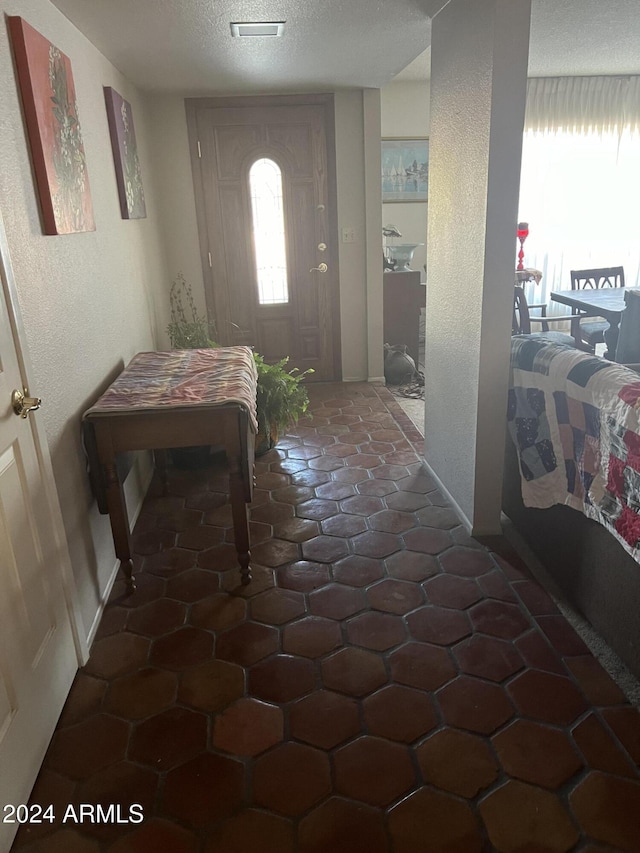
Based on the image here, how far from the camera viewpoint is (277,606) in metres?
2.20

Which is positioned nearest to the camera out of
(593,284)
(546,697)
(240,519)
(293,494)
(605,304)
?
(546,697)

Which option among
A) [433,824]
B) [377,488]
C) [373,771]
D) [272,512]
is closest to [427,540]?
[377,488]

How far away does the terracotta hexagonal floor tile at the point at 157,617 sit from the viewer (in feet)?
6.88

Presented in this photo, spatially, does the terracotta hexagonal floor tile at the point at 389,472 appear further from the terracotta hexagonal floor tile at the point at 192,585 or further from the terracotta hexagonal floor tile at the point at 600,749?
the terracotta hexagonal floor tile at the point at 600,749

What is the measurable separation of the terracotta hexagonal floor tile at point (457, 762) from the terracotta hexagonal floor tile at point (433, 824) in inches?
1.7

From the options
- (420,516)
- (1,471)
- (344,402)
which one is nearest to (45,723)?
(1,471)

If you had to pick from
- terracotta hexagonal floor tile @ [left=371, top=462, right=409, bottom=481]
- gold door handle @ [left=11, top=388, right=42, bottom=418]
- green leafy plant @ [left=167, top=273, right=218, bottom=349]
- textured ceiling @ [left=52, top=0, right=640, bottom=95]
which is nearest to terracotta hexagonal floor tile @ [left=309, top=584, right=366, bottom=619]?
terracotta hexagonal floor tile @ [left=371, top=462, right=409, bottom=481]

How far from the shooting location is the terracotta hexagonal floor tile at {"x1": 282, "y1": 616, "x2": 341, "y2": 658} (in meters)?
1.97

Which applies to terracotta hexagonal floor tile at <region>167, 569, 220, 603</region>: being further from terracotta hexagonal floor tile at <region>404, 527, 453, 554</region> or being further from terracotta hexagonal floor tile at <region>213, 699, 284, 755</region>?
terracotta hexagonal floor tile at <region>404, 527, 453, 554</region>

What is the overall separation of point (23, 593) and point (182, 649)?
643mm

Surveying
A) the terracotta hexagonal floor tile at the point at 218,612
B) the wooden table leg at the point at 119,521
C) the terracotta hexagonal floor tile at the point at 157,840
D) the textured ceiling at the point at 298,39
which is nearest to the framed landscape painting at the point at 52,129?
the textured ceiling at the point at 298,39

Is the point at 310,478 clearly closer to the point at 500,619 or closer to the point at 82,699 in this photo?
the point at 500,619

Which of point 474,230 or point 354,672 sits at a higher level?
point 474,230

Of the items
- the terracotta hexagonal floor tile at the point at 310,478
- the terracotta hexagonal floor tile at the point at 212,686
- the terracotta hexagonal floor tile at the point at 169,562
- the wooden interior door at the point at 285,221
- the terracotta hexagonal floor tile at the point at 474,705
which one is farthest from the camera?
the wooden interior door at the point at 285,221
